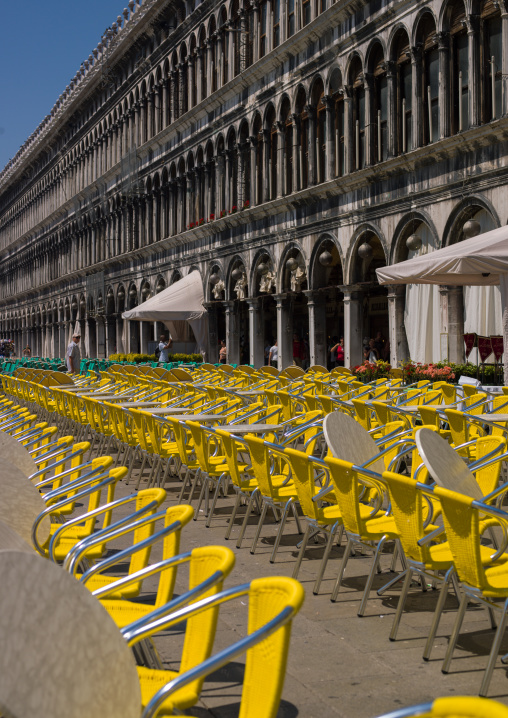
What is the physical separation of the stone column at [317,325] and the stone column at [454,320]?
24.5 ft

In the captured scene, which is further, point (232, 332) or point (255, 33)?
point (232, 332)

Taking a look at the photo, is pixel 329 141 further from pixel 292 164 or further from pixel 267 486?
pixel 267 486

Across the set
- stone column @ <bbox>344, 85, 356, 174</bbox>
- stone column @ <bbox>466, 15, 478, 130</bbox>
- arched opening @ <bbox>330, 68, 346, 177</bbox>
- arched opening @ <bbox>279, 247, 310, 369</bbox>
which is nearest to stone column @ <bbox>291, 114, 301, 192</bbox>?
arched opening @ <bbox>279, 247, 310, 369</bbox>

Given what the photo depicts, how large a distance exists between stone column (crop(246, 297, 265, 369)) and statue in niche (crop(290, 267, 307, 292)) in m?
3.03

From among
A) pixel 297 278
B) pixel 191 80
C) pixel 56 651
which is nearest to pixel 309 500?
pixel 56 651

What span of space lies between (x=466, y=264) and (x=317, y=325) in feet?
55.0

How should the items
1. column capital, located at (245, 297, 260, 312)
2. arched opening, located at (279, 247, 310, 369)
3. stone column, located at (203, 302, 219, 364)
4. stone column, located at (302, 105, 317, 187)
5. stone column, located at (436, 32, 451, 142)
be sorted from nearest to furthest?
1. stone column, located at (436, 32, 451, 142)
2. stone column, located at (302, 105, 317, 187)
3. arched opening, located at (279, 247, 310, 369)
4. column capital, located at (245, 297, 260, 312)
5. stone column, located at (203, 302, 219, 364)

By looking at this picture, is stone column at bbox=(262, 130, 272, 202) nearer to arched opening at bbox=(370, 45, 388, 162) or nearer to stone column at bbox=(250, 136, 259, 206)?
stone column at bbox=(250, 136, 259, 206)

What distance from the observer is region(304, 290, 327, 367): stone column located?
27.3 meters

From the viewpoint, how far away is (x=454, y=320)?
20031 mm

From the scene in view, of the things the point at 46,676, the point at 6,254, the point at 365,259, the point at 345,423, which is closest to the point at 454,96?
the point at 365,259

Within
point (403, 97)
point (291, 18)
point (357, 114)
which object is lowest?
point (403, 97)

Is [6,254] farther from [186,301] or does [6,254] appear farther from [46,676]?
[46,676]

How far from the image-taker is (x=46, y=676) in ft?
6.54
